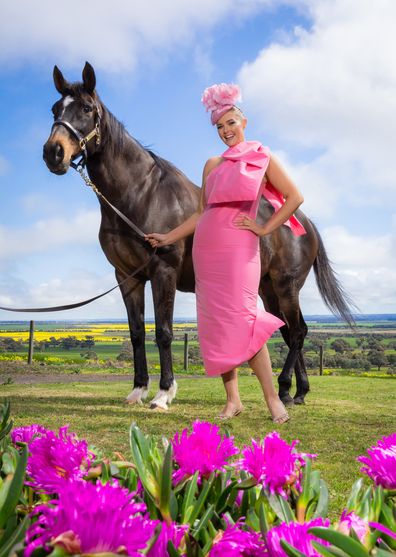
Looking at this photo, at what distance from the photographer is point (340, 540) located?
2.01 feet

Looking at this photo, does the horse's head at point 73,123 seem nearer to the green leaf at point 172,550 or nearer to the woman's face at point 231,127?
the woman's face at point 231,127

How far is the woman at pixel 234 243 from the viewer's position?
13.6ft

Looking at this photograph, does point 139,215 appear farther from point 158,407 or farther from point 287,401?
point 287,401

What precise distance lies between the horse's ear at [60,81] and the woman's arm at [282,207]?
2420 millimetres

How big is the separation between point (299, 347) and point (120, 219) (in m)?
2.60

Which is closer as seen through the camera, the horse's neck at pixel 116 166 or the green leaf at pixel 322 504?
the green leaf at pixel 322 504

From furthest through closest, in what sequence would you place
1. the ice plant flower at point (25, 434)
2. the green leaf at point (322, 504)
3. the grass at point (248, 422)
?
the grass at point (248, 422), the ice plant flower at point (25, 434), the green leaf at point (322, 504)

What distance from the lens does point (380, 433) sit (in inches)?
190

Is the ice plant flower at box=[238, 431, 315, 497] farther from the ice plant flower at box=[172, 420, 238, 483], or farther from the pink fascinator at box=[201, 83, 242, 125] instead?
the pink fascinator at box=[201, 83, 242, 125]

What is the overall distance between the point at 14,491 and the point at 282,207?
3.83m

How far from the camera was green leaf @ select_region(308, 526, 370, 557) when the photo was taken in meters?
0.60

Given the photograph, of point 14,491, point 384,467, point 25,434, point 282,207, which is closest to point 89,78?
point 282,207

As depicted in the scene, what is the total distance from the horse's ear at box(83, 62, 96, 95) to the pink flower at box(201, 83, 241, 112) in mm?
1732

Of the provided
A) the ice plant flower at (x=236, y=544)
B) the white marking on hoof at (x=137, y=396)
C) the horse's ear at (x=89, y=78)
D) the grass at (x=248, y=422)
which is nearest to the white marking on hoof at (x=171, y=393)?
the grass at (x=248, y=422)
